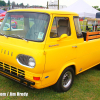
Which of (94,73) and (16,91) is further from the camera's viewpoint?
(94,73)

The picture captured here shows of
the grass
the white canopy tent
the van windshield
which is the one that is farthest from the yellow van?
the white canopy tent

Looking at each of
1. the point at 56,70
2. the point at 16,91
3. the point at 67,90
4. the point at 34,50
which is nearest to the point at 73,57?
the point at 56,70

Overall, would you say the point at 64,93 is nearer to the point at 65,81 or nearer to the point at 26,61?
the point at 65,81

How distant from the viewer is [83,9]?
16.4 m

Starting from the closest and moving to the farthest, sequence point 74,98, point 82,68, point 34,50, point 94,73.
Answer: point 34,50, point 74,98, point 82,68, point 94,73

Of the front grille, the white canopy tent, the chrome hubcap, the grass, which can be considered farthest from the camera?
the white canopy tent

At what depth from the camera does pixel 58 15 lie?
3.50 metres

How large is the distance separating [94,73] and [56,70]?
8.74 ft

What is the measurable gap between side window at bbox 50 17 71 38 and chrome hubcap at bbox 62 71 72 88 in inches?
44.5

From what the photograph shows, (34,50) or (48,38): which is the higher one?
(48,38)

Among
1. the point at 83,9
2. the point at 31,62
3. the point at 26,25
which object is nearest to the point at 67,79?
the point at 31,62

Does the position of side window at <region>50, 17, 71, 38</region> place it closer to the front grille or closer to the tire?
the tire

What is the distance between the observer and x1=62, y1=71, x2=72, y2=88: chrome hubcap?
3920mm

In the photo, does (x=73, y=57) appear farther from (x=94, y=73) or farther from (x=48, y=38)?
(x=94, y=73)
